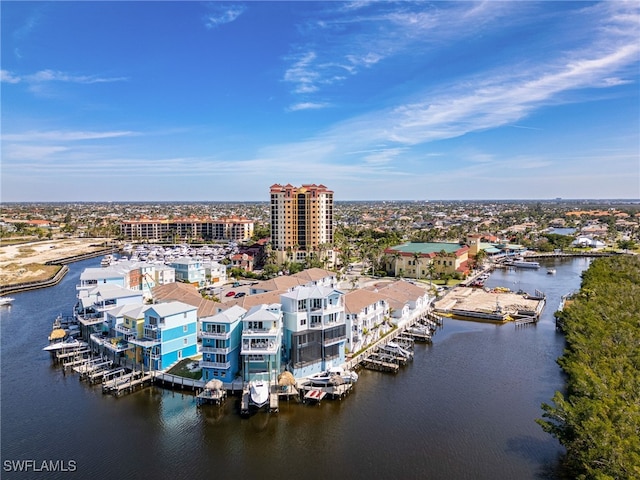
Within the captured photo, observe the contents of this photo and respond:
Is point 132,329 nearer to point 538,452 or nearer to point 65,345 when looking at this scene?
point 65,345

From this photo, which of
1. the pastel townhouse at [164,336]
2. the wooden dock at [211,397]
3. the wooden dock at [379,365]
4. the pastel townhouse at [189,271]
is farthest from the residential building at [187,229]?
the wooden dock at [211,397]

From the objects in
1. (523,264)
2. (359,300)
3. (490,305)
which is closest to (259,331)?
(359,300)

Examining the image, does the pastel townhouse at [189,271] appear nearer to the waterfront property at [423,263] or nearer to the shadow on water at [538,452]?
the waterfront property at [423,263]

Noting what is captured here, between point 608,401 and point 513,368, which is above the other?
point 608,401

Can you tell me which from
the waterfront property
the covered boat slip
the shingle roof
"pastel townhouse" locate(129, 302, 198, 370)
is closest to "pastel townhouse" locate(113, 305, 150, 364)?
"pastel townhouse" locate(129, 302, 198, 370)

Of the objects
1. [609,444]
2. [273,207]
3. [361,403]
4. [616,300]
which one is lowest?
[361,403]

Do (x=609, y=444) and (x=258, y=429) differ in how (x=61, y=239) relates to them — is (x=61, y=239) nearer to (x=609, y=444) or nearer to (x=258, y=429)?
(x=258, y=429)

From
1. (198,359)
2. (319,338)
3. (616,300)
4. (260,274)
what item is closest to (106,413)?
(198,359)
